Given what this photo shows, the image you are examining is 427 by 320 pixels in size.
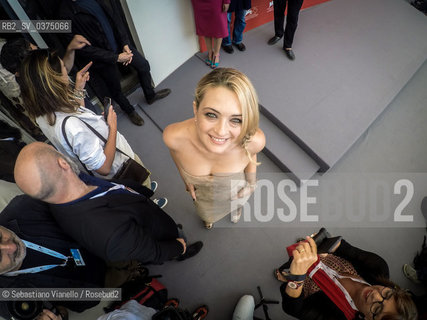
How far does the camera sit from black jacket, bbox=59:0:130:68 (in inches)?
90.8

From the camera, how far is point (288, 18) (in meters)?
3.49

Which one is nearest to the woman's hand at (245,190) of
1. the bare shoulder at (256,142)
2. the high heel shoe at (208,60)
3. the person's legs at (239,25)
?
the bare shoulder at (256,142)

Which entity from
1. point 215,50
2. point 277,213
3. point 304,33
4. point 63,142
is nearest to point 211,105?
point 63,142

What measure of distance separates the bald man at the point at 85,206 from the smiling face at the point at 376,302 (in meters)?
1.39

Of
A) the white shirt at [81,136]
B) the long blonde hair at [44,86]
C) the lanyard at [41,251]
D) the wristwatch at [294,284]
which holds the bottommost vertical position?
the wristwatch at [294,284]

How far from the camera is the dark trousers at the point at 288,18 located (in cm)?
330

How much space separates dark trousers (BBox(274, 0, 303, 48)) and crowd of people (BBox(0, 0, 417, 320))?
2.62 m

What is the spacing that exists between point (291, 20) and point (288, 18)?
63 mm

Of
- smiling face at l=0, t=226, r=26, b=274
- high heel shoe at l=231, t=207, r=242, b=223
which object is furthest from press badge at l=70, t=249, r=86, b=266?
high heel shoe at l=231, t=207, r=242, b=223

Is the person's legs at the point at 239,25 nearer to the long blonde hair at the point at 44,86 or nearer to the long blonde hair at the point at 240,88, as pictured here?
the long blonde hair at the point at 240,88

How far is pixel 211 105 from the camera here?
4.58 ft

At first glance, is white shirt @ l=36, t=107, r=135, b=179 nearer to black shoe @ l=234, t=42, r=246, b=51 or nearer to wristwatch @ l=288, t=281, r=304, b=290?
wristwatch @ l=288, t=281, r=304, b=290

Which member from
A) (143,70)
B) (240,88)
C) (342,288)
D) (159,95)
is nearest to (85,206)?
(240,88)

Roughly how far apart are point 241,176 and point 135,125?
2316 millimetres
